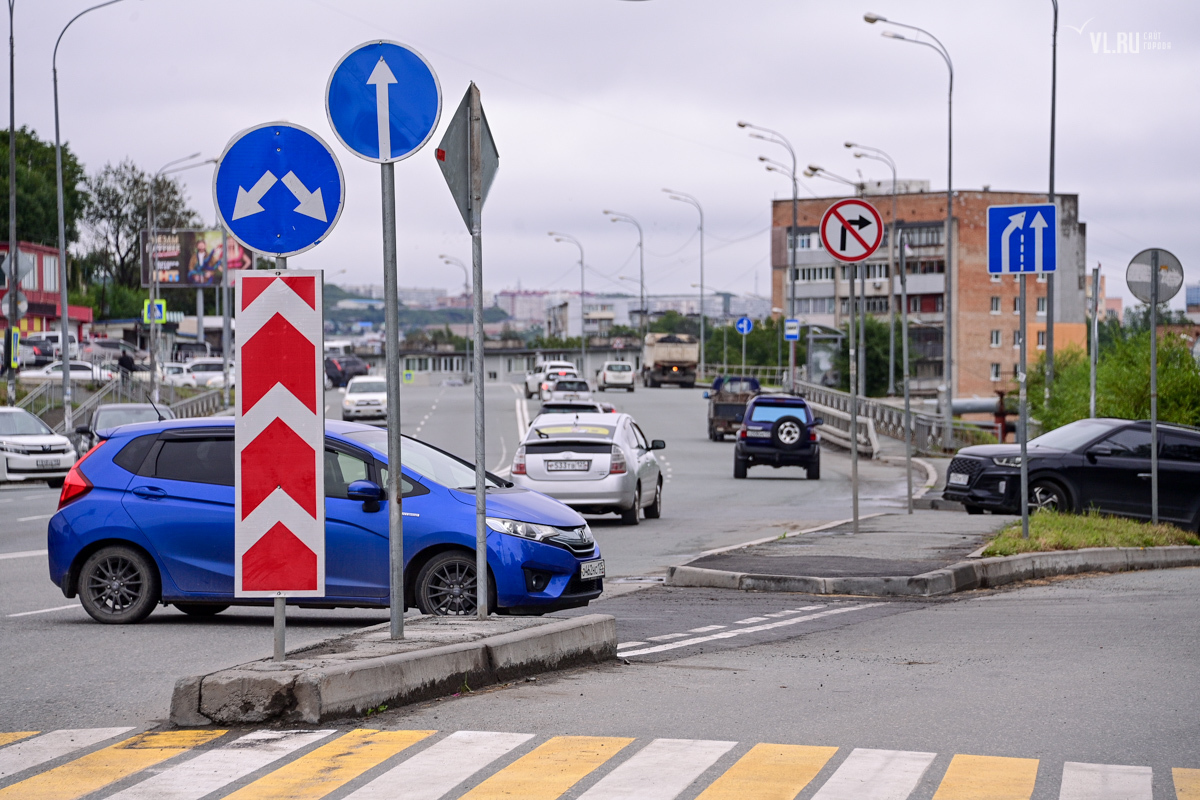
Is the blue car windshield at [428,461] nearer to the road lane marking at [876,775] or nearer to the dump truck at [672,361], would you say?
the road lane marking at [876,775]

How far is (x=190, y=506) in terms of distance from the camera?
34.7ft

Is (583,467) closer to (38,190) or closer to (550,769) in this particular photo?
(550,769)

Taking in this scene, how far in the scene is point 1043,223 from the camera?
14.9 metres

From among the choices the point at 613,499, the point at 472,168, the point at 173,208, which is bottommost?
the point at 613,499

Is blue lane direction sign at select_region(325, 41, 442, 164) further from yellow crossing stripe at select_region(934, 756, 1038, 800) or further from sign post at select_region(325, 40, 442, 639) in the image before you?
yellow crossing stripe at select_region(934, 756, 1038, 800)

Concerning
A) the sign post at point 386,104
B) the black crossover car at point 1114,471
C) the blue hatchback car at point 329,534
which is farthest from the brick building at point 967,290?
the sign post at point 386,104

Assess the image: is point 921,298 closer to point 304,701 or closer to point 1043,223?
point 1043,223

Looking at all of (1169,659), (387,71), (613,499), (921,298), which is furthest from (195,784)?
(921,298)

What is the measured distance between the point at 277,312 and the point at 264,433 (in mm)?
576

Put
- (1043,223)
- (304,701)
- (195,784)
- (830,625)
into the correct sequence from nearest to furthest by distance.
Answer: (195,784) < (304,701) < (830,625) < (1043,223)

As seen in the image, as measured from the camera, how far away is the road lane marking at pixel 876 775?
5.39 meters

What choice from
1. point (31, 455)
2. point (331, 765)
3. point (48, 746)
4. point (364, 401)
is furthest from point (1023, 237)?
point (364, 401)

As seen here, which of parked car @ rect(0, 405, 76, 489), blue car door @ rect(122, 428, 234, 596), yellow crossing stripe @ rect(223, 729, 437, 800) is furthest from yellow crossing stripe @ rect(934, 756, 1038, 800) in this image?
parked car @ rect(0, 405, 76, 489)

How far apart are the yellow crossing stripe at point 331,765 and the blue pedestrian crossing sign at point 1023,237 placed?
33.9 feet
